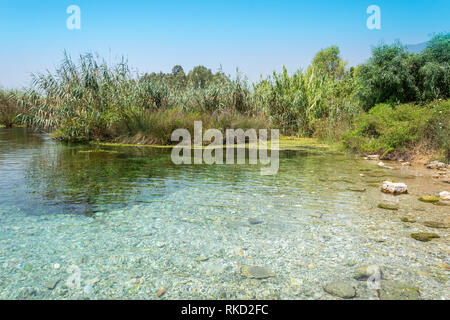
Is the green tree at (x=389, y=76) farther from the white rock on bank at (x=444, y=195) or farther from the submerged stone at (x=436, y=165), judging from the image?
the white rock on bank at (x=444, y=195)

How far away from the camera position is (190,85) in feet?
53.7

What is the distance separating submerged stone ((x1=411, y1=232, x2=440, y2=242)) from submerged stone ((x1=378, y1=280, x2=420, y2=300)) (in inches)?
42.4

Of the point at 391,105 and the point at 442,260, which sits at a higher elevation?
the point at 391,105

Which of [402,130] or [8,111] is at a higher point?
[8,111]

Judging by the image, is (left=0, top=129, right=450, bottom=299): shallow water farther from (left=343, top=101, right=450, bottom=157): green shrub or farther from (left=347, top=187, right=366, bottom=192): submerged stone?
(left=343, top=101, right=450, bottom=157): green shrub

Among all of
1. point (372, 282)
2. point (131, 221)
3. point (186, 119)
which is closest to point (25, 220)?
point (131, 221)

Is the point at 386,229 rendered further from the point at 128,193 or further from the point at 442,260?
the point at 128,193

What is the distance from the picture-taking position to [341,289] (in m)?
2.41

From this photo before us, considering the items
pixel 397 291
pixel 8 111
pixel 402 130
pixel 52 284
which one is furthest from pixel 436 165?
pixel 8 111

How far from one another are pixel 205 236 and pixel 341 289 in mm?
1505

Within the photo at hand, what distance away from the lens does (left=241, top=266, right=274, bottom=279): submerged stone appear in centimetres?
261

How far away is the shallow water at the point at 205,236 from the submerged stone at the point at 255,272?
0.19 feet

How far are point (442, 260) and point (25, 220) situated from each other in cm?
447

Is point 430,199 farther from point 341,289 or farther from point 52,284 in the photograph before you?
point 52,284
